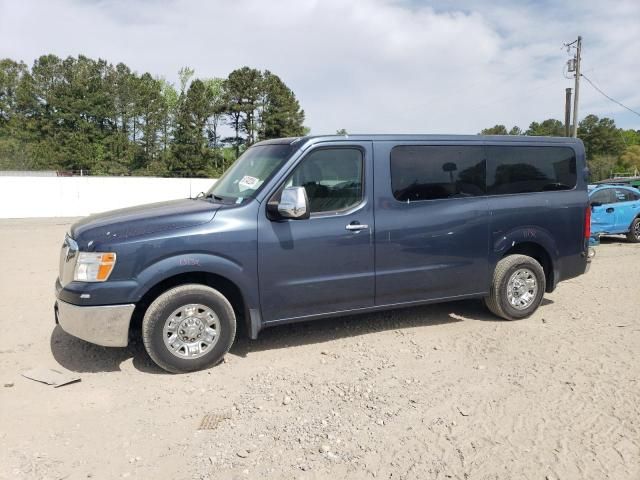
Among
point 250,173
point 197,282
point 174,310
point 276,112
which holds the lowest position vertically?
point 174,310

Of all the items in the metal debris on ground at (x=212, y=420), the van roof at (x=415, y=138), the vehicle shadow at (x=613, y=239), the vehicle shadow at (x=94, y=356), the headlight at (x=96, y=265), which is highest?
the van roof at (x=415, y=138)

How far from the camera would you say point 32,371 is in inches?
181

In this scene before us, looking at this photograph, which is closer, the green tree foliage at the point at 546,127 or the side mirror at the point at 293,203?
the side mirror at the point at 293,203

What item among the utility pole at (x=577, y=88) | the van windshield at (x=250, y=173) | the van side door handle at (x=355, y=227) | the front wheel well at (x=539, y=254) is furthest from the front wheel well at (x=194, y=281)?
the utility pole at (x=577, y=88)

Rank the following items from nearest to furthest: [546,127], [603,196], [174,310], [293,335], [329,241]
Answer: [174,310], [329,241], [293,335], [603,196], [546,127]

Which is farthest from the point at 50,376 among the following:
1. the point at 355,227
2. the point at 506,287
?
the point at 506,287

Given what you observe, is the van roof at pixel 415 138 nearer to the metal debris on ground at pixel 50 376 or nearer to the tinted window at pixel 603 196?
the metal debris on ground at pixel 50 376

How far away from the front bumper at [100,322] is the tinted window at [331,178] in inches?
72.0

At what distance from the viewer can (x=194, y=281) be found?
15.1 feet

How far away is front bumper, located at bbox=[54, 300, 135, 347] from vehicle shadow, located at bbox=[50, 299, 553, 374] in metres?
0.47

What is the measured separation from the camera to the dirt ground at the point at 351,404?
10.4 ft

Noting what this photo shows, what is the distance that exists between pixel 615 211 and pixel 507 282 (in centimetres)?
885

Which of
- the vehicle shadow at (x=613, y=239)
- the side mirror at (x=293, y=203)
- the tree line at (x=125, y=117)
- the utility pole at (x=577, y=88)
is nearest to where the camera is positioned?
the side mirror at (x=293, y=203)

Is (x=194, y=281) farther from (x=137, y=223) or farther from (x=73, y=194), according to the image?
(x=73, y=194)
